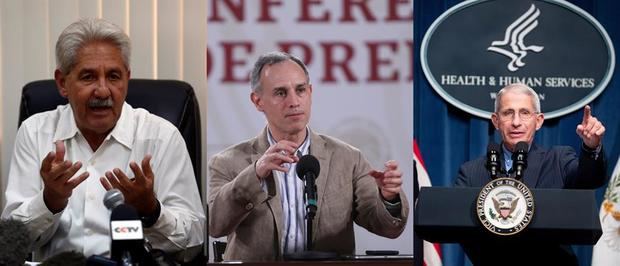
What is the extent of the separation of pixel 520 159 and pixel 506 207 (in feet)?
0.72

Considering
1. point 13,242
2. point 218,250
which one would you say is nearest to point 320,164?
point 218,250

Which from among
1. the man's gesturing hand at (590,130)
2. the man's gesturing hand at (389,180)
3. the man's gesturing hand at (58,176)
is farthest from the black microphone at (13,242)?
the man's gesturing hand at (590,130)

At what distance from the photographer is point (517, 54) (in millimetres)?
3615

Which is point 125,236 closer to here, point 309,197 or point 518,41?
point 309,197

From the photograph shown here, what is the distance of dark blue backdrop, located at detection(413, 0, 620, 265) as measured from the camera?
3598 mm

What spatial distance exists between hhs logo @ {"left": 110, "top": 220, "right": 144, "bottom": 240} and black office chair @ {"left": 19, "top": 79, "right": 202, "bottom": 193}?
5.11ft

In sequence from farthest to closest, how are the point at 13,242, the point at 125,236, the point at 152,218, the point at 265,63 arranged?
the point at 265,63 < the point at 152,218 < the point at 13,242 < the point at 125,236

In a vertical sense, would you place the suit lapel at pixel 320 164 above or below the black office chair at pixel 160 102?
below

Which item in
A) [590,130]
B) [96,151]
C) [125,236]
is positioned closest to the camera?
[125,236]

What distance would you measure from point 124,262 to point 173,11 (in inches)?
87.1

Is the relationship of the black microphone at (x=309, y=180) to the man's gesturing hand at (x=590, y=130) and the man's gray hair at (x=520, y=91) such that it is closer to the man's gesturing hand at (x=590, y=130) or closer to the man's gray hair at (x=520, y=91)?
the man's gray hair at (x=520, y=91)

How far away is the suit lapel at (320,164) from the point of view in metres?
3.71

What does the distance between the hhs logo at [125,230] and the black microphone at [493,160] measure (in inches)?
49.7

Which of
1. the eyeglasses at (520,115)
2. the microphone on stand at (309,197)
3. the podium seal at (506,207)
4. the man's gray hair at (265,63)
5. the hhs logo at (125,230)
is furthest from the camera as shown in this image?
the man's gray hair at (265,63)
